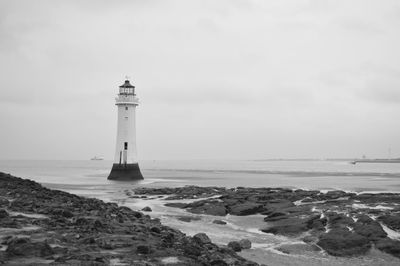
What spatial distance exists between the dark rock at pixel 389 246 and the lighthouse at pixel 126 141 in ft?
113

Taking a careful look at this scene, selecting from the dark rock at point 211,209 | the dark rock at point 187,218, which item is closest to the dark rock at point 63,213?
the dark rock at point 187,218

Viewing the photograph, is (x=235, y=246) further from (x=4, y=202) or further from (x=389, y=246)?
(x=4, y=202)

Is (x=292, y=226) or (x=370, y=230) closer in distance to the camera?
(x=370, y=230)

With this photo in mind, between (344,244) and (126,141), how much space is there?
3435cm

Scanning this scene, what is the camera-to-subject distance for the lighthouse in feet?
153

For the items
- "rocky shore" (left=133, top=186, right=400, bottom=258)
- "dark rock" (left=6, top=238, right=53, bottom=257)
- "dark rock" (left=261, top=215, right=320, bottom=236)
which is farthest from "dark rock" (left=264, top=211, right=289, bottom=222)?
"dark rock" (left=6, top=238, right=53, bottom=257)

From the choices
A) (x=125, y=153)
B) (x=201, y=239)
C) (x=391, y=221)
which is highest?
(x=125, y=153)

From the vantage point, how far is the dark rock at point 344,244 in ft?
46.7

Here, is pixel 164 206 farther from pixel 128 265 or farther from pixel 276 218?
pixel 128 265

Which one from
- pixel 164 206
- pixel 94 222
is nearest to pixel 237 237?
pixel 94 222

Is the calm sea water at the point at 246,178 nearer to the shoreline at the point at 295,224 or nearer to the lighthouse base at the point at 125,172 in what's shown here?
the lighthouse base at the point at 125,172

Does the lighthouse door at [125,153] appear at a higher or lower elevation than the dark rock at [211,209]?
higher

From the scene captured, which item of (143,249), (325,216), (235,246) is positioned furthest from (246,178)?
(143,249)

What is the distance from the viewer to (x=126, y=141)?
153ft
